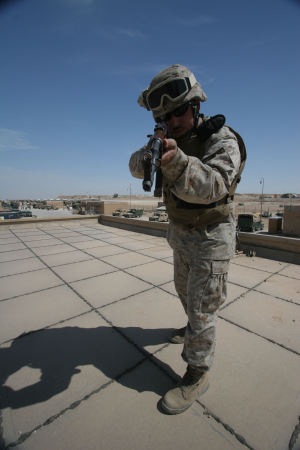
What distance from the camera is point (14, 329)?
2264mm

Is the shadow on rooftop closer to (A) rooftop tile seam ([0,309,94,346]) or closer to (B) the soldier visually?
(A) rooftop tile seam ([0,309,94,346])

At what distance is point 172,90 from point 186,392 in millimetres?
1906

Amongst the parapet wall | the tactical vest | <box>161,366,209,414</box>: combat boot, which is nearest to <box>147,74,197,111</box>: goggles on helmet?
the tactical vest

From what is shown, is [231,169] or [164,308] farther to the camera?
[164,308]

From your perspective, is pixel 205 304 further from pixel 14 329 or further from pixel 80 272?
pixel 80 272

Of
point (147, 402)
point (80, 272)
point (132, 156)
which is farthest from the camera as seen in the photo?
point (80, 272)

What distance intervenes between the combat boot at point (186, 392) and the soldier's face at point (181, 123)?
1568 mm

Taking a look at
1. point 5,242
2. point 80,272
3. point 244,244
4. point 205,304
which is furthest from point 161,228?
point 205,304

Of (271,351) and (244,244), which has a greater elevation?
(244,244)

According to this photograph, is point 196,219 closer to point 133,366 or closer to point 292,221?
point 133,366


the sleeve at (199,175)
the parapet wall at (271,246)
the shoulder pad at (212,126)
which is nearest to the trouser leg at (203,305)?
the sleeve at (199,175)

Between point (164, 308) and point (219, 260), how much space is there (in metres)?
1.51

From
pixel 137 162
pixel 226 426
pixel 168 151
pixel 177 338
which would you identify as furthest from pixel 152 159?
pixel 177 338

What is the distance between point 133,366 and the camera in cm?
177
